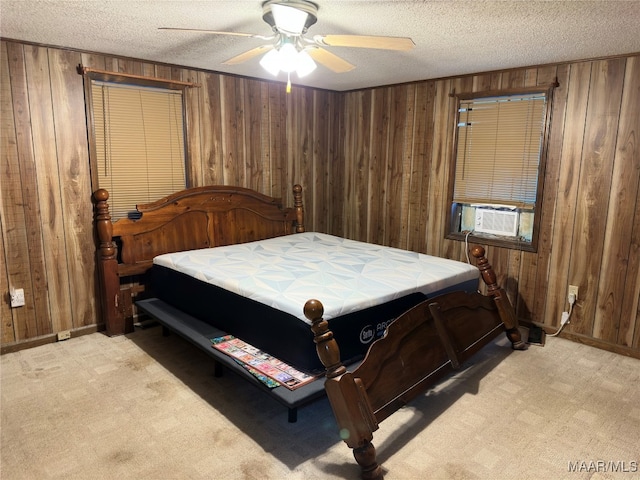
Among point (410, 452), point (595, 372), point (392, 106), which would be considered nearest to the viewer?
point (410, 452)

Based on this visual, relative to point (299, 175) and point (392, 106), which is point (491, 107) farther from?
point (299, 175)

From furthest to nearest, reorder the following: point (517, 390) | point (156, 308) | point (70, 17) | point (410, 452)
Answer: point (156, 308) < point (517, 390) < point (70, 17) < point (410, 452)

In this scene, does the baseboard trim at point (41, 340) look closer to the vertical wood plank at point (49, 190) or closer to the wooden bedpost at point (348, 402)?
the vertical wood plank at point (49, 190)

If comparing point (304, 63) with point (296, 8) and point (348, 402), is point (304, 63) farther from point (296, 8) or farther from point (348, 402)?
point (348, 402)

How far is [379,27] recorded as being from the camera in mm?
2578

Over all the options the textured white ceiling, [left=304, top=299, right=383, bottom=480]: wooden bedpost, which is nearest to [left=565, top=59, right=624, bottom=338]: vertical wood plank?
the textured white ceiling

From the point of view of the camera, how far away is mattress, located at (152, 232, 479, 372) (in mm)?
2350

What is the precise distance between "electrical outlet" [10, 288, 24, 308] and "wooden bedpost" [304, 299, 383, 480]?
95.7 inches

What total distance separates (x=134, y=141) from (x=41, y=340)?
1.70 meters

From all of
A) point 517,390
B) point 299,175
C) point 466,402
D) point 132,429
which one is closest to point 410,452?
point 466,402

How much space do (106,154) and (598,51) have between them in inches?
146

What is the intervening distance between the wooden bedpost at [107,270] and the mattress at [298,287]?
0.30 metres

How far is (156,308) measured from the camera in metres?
3.32

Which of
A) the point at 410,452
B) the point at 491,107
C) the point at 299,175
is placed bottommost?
the point at 410,452
